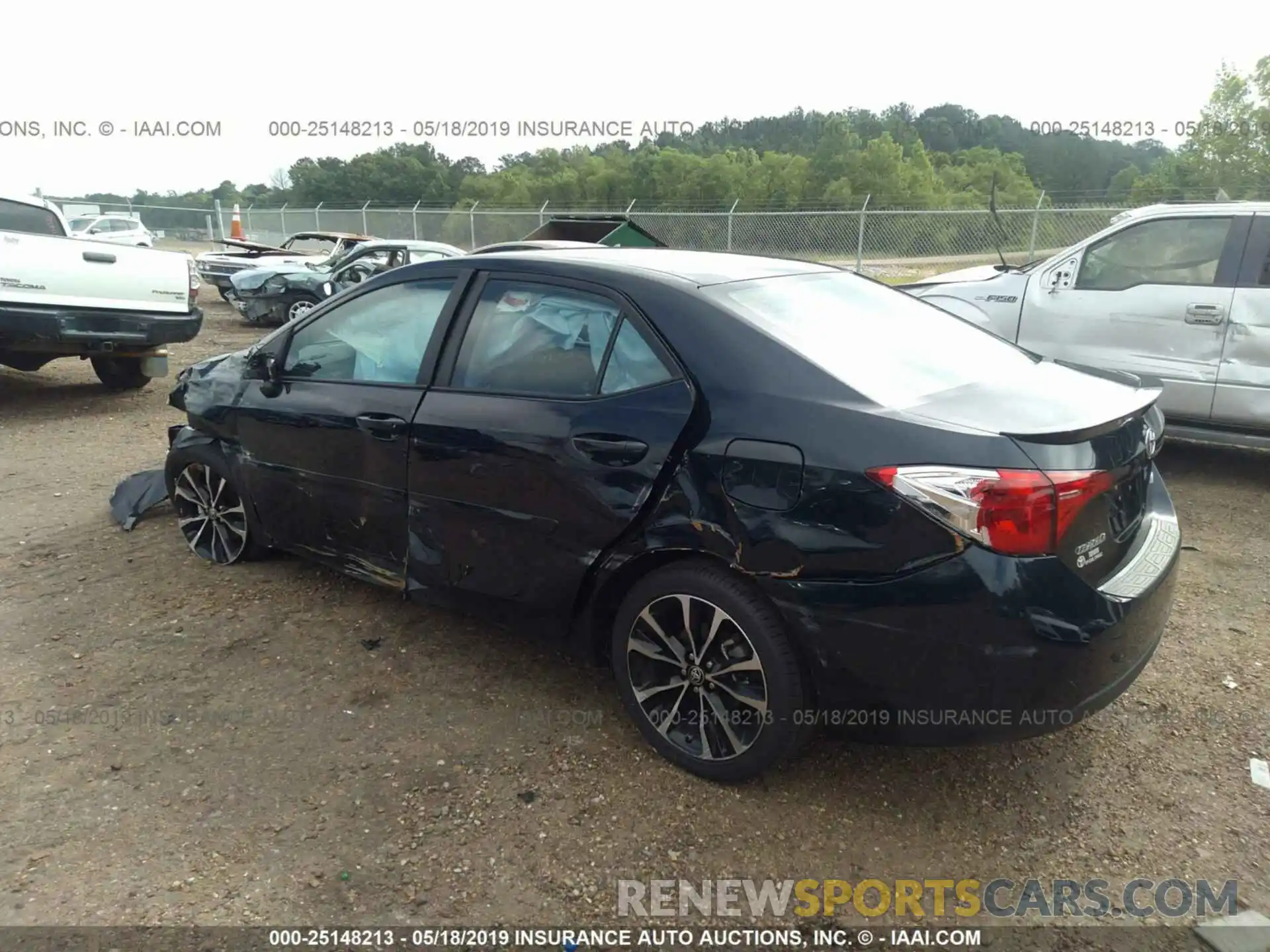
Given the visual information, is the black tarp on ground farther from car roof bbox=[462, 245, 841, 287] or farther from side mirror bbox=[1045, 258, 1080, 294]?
side mirror bbox=[1045, 258, 1080, 294]

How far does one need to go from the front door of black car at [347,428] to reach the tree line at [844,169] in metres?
14.4

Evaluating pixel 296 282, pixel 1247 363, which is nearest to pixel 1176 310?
pixel 1247 363

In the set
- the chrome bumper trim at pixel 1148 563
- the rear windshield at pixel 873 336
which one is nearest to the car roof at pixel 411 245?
the rear windshield at pixel 873 336

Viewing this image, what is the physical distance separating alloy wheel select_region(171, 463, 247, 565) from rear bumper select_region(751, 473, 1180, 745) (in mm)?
2984

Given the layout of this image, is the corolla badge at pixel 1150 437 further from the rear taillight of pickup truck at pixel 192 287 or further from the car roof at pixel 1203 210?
the rear taillight of pickup truck at pixel 192 287

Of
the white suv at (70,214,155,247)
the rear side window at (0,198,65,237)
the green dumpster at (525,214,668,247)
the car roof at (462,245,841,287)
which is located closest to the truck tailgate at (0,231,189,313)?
the rear side window at (0,198,65,237)

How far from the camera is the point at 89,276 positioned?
24.3 ft

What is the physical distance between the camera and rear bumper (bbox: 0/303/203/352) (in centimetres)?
702

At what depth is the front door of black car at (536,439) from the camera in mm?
2838

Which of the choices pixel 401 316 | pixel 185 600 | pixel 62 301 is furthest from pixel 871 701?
pixel 62 301

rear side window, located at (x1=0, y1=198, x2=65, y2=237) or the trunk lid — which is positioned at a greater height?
rear side window, located at (x1=0, y1=198, x2=65, y2=237)

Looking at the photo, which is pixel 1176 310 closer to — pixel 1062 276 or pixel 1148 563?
pixel 1062 276

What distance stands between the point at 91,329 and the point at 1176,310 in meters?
8.13

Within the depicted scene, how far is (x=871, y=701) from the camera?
99.5 inches
